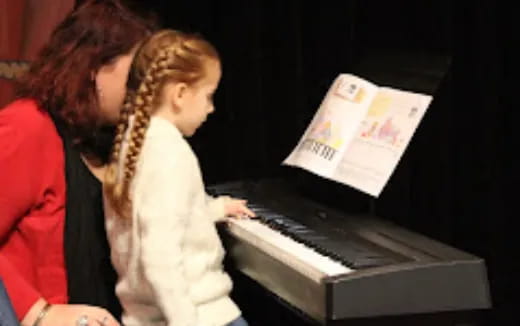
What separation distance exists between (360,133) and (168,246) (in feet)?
1.74

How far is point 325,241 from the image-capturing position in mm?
1919

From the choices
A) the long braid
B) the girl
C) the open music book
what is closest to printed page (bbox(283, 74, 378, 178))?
the open music book

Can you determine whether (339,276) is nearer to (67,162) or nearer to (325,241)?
(325,241)

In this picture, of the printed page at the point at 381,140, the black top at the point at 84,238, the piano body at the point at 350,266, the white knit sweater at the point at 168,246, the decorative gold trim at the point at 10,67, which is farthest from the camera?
the decorative gold trim at the point at 10,67

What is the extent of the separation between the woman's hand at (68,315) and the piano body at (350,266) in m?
0.31

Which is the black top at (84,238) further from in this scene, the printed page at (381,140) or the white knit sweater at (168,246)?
the printed page at (381,140)

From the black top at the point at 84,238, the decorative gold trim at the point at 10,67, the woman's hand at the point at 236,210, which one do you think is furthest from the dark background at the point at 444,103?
the decorative gold trim at the point at 10,67

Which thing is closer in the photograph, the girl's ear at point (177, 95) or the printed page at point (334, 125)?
the girl's ear at point (177, 95)

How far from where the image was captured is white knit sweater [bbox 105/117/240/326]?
1805mm

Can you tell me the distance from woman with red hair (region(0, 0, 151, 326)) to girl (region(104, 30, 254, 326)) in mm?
120

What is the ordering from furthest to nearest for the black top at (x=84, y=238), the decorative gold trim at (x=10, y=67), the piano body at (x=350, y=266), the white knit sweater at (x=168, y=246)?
1. the decorative gold trim at (x=10, y=67)
2. the black top at (x=84, y=238)
3. the white knit sweater at (x=168, y=246)
4. the piano body at (x=350, y=266)

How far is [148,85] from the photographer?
189cm

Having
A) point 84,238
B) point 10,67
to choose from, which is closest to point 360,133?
point 84,238

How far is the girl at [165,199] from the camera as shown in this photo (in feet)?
5.93
